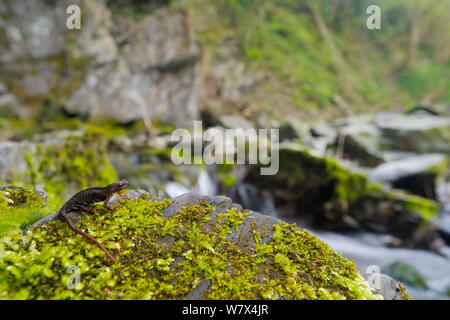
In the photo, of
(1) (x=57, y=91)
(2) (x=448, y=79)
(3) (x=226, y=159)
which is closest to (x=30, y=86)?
(1) (x=57, y=91)

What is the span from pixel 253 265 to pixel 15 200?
238 centimetres

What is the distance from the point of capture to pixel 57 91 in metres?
10.5

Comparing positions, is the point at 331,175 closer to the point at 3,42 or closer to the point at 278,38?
the point at 3,42

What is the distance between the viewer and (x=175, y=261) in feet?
5.97

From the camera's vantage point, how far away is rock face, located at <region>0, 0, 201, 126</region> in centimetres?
990

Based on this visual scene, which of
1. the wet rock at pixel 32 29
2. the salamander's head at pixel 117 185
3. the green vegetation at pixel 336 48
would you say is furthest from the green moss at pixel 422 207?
the green vegetation at pixel 336 48

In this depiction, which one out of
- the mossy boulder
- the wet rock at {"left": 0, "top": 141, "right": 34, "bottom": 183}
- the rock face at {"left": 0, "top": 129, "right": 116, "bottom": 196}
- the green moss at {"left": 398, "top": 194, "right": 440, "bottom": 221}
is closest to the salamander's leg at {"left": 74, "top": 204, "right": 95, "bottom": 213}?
the rock face at {"left": 0, "top": 129, "right": 116, "bottom": 196}

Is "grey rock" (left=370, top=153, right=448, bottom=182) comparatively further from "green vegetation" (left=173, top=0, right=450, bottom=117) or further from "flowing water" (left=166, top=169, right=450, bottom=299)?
"green vegetation" (left=173, top=0, right=450, bottom=117)

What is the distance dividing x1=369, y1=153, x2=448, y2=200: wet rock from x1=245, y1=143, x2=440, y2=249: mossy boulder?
1.71 m

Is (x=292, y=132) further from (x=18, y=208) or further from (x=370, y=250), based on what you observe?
(x=18, y=208)

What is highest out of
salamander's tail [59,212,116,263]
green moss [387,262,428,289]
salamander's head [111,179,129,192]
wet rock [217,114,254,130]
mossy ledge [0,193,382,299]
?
Answer: wet rock [217,114,254,130]

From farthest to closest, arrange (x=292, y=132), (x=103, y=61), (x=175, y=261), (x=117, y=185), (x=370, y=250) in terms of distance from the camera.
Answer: (x=292, y=132)
(x=103, y=61)
(x=370, y=250)
(x=117, y=185)
(x=175, y=261)

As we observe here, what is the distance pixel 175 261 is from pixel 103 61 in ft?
44.5

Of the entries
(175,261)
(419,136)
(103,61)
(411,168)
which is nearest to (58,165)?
(175,261)
